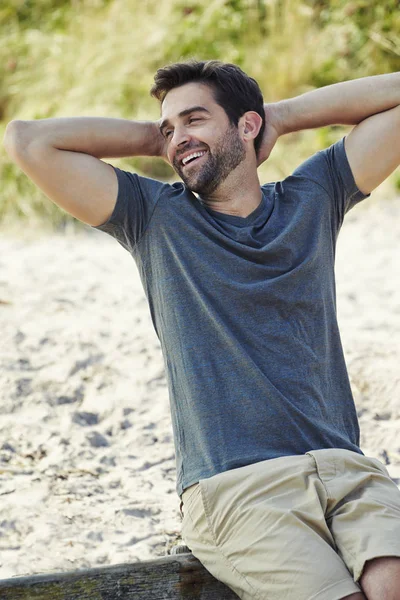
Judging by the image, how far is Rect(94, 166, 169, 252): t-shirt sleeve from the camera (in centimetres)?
220

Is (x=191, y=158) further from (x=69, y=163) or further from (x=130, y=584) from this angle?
(x=130, y=584)

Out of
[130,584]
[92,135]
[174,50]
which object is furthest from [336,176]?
[174,50]

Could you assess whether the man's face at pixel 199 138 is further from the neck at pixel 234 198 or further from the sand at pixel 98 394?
the sand at pixel 98 394

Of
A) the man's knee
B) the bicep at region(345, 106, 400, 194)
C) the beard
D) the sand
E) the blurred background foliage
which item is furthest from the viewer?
the blurred background foliage

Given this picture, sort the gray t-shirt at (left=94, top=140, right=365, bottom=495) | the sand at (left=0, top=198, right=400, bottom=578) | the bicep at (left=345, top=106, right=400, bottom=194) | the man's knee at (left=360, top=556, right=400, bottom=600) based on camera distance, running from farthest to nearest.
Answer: the sand at (left=0, top=198, right=400, bottom=578) < the bicep at (left=345, top=106, right=400, bottom=194) < the gray t-shirt at (left=94, top=140, right=365, bottom=495) < the man's knee at (left=360, top=556, right=400, bottom=600)

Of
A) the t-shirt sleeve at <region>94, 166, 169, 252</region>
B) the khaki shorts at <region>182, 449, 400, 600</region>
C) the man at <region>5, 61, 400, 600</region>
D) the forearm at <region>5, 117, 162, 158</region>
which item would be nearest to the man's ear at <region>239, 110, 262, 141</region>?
the man at <region>5, 61, 400, 600</region>

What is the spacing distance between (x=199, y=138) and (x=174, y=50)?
5.80 m

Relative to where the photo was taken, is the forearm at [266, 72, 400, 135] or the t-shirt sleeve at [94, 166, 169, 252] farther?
the forearm at [266, 72, 400, 135]

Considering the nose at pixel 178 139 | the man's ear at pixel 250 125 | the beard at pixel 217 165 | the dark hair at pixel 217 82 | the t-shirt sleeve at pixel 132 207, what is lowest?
the t-shirt sleeve at pixel 132 207

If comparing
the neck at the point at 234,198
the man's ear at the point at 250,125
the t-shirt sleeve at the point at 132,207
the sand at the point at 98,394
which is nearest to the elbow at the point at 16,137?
the t-shirt sleeve at the point at 132,207

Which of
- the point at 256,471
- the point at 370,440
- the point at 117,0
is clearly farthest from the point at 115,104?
the point at 256,471

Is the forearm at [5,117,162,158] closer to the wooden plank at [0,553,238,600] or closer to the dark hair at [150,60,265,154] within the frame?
the dark hair at [150,60,265,154]

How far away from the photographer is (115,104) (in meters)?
7.25

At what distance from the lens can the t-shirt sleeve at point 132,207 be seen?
2195 millimetres
